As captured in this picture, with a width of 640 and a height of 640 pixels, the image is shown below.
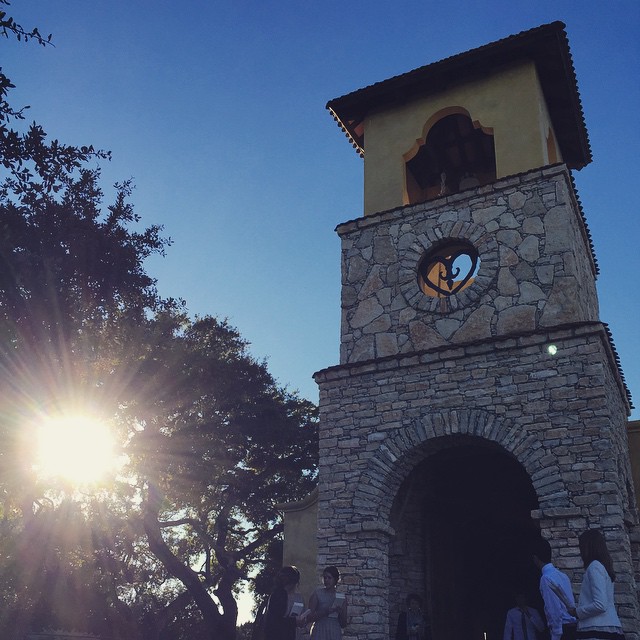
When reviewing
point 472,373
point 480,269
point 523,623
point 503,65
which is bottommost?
point 523,623

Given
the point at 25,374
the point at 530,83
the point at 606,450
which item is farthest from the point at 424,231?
the point at 25,374

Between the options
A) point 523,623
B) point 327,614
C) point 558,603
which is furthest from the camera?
point 523,623

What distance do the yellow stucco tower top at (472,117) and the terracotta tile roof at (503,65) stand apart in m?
0.02

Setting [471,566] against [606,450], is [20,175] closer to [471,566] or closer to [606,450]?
[606,450]

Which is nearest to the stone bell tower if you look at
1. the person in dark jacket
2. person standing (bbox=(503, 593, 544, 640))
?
the person in dark jacket

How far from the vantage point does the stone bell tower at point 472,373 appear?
8.63 m

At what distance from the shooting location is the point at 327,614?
6324 mm

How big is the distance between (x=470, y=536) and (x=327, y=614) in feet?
20.0

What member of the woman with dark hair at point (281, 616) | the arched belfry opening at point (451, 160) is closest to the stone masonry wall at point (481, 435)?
the woman with dark hair at point (281, 616)

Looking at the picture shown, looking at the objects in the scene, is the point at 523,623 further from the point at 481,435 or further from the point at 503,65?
the point at 503,65

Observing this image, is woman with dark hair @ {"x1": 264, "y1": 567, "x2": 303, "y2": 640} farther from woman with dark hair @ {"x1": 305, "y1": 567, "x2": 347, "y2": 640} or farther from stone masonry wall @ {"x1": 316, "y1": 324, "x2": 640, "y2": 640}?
stone masonry wall @ {"x1": 316, "y1": 324, "x2": 640, "y2": 640}

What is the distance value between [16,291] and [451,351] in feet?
24.8

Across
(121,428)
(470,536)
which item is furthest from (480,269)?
(121,428)

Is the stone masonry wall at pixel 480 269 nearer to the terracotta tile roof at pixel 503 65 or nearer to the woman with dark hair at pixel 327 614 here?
the terracotta tile roof at pixel 503 65
